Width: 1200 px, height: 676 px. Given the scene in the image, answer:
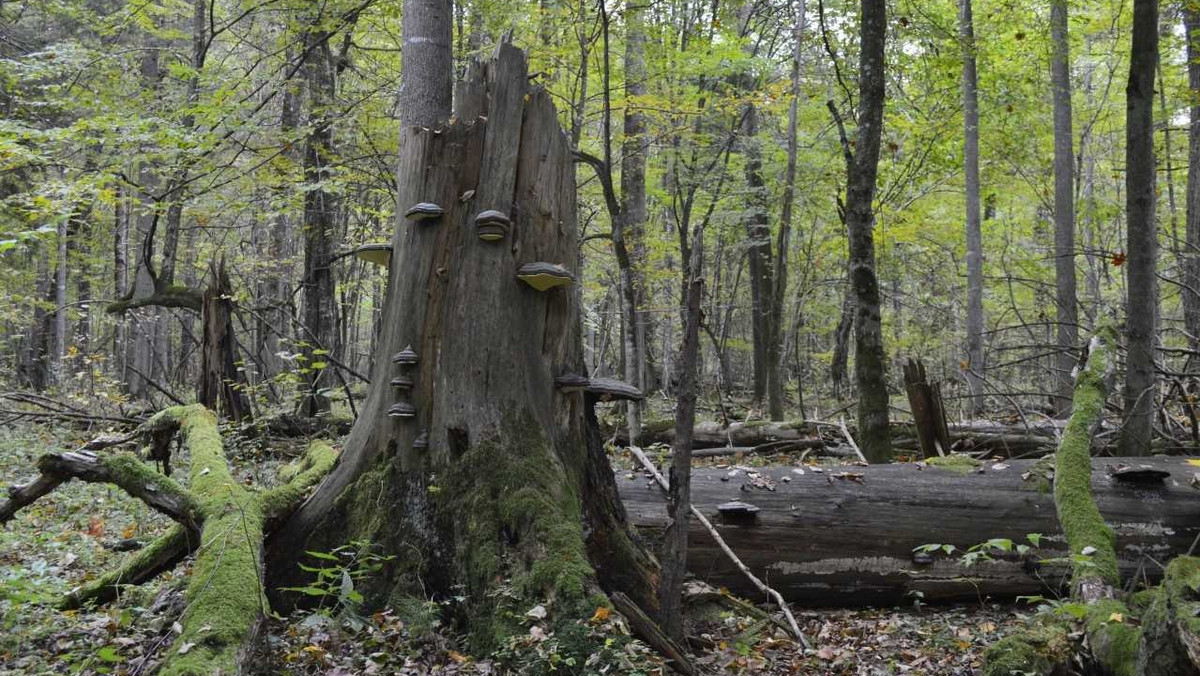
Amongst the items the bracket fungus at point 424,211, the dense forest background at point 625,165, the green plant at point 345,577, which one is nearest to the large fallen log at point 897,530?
the dense forest background at point 625,165

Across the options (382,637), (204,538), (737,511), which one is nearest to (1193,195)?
(737,511)

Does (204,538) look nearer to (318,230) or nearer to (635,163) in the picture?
(318,230)

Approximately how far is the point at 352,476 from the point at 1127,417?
6.88 meters

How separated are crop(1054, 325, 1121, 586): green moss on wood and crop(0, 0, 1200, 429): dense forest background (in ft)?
9.02

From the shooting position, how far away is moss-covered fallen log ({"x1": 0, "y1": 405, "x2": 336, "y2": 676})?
315 centimetres

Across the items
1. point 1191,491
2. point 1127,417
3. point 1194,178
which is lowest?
point 1191,491

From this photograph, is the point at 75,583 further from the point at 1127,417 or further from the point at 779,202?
the point at 779,202

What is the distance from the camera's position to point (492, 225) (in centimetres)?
465

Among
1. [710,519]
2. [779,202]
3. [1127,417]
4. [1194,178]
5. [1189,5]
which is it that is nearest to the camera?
[710,519]

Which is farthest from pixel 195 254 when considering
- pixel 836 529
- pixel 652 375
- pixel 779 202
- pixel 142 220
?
pixel 836 529

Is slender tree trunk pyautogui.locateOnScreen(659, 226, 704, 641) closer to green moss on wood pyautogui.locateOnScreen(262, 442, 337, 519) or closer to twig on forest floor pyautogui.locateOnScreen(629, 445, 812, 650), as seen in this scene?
twig on forest floor pyautogui.locateOnScreen(629, 445, 812, 650)

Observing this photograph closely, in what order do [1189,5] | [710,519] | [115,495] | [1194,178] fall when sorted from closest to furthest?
[710,519] → [115,495] → [1189,5] → [1194,178]

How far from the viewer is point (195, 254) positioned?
2611 cm

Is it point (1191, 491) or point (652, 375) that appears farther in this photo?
point (652, 375)
